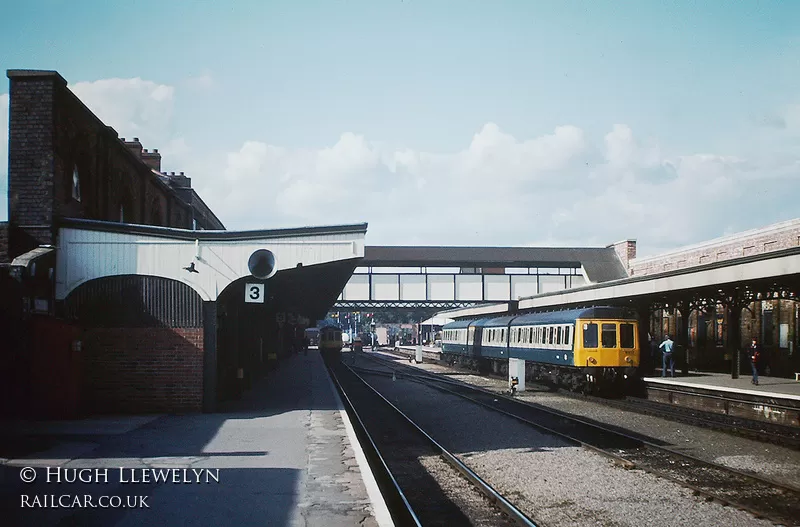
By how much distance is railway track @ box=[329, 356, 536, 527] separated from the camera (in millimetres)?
9266

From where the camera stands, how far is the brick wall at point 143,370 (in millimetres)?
17047

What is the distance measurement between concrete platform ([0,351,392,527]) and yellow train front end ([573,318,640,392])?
33.2ft

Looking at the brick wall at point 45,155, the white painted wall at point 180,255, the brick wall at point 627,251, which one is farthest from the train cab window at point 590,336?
the brick wall at point 627,251

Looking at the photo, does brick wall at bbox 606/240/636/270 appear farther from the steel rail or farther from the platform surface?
the steel rail

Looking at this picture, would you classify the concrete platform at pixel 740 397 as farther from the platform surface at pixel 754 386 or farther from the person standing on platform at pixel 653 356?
the person standing on platform at pixel 653 356

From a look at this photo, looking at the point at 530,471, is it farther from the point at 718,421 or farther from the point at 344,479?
the point at 718,421

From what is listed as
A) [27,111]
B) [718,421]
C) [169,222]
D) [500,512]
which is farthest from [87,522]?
[169,222]

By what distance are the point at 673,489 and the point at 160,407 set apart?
445 inches

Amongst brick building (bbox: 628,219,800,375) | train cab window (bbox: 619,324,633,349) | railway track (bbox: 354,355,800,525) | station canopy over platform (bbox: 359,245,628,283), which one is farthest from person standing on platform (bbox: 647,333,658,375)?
railway track (bbox: 354,355,800,525)

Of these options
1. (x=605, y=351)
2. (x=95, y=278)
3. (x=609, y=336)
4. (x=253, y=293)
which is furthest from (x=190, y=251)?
(x=609, y=336)

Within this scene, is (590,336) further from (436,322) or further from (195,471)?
(436,322)

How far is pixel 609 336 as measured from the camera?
24109 mm

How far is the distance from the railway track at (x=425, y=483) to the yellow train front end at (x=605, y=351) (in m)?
7.56

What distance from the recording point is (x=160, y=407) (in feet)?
56.8
